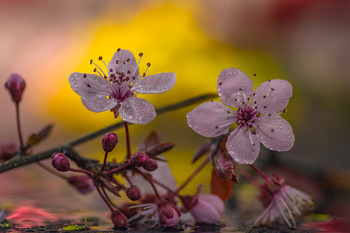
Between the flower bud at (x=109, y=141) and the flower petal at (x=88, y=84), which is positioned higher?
the flower petal at (x=88, y=84)

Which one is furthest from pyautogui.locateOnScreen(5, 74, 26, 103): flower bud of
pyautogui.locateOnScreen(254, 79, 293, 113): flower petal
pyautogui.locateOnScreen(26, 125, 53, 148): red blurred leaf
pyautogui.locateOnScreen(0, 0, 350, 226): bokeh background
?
pyautogui.locateOnScreen(0, 0, 350, 226): bokeh background

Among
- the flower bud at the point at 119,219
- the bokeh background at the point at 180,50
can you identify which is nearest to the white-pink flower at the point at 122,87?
the flower bud at the point at 119,219

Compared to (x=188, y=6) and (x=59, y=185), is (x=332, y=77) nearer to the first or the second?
(x=188, y=6)

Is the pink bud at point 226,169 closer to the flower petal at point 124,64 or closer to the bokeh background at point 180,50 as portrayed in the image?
the flower petal at point 124,64

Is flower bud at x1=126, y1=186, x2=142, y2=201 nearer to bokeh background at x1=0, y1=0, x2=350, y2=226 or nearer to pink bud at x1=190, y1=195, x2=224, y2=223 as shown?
pink bud at x1=190, y1=195, x2=224, y2=223

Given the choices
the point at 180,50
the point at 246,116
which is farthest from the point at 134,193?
the point at 180,50

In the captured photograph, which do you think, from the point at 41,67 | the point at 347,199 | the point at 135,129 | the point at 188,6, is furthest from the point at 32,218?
the point at 188,6

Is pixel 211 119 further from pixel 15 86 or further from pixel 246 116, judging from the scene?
pixel 15 86

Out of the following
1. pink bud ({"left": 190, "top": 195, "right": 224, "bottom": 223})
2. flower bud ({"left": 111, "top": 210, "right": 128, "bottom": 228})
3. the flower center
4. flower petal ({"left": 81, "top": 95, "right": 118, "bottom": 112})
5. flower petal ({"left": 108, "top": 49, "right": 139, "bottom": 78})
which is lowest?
pink bud ({"left": 190, "top": 195, "right": 224, "bottom": 223})
